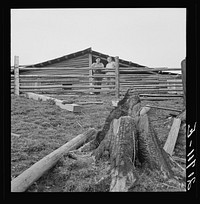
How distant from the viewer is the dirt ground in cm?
229

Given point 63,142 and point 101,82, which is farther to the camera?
point 101,82

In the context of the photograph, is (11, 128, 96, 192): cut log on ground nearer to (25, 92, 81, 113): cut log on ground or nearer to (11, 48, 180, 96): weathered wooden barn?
(25, 92, 81, 113): cut log on ground

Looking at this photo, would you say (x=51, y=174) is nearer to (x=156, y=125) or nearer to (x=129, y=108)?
(x=129, y=108)

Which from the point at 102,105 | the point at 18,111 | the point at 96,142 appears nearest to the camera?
the point at 96,142

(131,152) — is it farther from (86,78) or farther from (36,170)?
(86,78)

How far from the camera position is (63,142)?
3842mm

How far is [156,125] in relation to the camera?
5.04 metres

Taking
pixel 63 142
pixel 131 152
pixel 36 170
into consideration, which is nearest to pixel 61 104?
pixel 63 142

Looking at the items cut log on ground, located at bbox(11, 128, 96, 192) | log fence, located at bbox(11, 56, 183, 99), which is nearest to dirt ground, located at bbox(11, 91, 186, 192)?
cut log on ground, located at bbox(11, 128, 96, 192)
